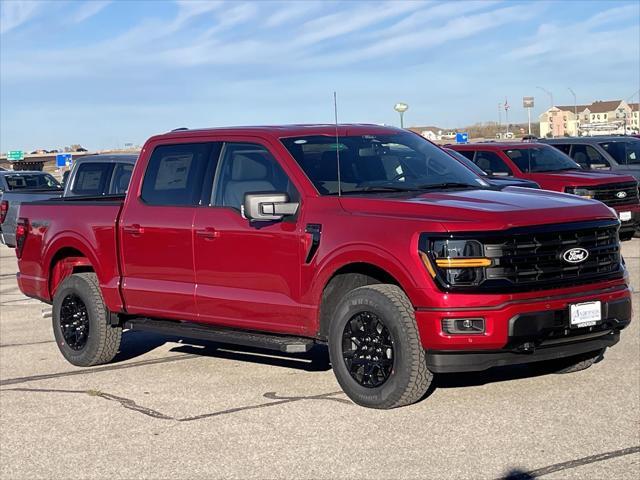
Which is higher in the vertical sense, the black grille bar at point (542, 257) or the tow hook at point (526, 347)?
the black grille bar at point (542, 257)

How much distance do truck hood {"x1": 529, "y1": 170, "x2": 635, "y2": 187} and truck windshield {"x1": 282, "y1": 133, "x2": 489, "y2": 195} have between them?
10.3m

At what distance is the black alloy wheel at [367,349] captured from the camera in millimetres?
7402

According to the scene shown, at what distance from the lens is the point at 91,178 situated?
16.0 meters

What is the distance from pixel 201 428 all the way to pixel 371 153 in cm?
260

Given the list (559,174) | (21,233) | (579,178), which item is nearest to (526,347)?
(21,233)

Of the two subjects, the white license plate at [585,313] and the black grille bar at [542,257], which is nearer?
the black grille bar at [542,257]

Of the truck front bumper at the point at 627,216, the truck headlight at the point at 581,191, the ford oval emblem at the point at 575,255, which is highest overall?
the ford oval emblem at the point at 575,255

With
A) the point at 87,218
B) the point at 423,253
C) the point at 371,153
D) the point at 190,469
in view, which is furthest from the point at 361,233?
the point at 87,218

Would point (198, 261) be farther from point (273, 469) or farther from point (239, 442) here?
point (273, 469)

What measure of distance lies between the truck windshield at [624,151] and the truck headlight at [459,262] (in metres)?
16.1

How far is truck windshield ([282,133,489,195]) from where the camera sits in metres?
8.16

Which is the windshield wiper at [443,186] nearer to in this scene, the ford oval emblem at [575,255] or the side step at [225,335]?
the ford oval emblem at [575,255]

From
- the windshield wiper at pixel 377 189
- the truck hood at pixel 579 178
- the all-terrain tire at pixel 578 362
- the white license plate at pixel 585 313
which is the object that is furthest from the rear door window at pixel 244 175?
the truck hood at pixel 579 178

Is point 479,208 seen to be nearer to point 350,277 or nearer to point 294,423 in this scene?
point 350,277
